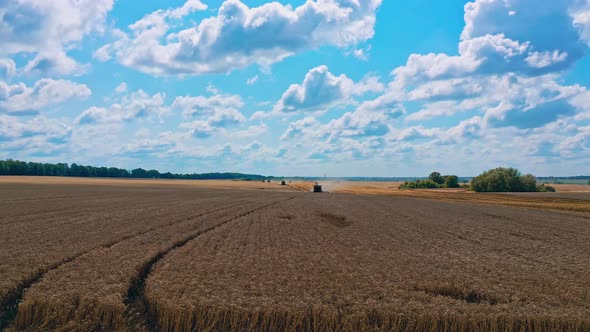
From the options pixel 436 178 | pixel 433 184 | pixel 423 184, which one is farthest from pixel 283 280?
pixel 436 178

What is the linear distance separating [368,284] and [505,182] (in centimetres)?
9924

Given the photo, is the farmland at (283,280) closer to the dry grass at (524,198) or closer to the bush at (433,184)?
the dry grass at (524,198)

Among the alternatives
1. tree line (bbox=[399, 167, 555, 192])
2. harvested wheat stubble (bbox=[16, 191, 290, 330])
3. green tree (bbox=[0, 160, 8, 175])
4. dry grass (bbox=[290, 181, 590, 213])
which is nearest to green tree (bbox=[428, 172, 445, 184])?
tree line (bbox=[399, 167, 555, 192])

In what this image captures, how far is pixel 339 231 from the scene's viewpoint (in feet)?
72.6

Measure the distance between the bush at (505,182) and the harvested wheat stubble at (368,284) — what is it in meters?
83.7

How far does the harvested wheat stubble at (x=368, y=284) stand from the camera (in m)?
8.91

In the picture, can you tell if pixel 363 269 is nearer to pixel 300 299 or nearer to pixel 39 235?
pixel 300 299

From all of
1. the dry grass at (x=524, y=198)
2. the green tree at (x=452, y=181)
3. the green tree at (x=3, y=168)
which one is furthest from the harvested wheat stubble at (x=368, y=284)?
the green tree at (x=3, y=168)

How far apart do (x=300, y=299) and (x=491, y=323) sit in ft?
13.9

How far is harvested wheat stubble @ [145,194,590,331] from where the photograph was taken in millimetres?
8914

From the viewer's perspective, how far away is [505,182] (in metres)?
97.9

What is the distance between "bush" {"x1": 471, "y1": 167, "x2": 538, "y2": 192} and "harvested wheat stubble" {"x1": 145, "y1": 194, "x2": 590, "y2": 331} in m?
83.7

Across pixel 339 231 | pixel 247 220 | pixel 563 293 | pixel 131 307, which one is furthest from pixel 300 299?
pixel 247 220

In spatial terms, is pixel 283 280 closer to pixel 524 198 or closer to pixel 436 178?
pixel 524 198
